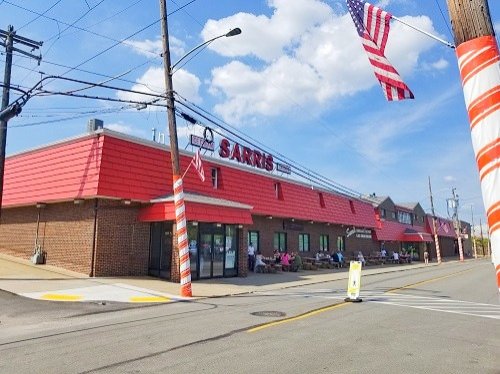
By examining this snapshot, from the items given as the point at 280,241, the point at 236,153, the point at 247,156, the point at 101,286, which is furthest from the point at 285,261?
the point at 101,286

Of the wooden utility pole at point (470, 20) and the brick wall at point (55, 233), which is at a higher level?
the wooden utility pole at point (470, 20)

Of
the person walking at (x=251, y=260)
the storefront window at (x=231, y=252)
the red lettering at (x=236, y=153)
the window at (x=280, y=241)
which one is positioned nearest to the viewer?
the storefront window at (x=231, y=252)

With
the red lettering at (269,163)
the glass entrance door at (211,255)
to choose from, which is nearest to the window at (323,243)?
the red lettering at (269,163)

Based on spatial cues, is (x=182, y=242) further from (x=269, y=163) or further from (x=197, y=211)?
(x=269, y=163)

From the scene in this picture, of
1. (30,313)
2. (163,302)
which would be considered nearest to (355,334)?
(163,302)

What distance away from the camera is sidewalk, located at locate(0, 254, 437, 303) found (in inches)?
548

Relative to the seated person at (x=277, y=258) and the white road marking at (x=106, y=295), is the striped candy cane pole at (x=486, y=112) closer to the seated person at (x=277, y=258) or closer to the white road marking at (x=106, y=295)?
the white road marking at (x=106, y=295)

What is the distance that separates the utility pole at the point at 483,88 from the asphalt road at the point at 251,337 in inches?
125

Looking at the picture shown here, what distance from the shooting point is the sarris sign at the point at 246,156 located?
26.1 meters

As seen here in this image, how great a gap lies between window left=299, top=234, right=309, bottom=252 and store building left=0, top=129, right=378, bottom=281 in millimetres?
8782

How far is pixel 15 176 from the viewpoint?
23.5 metres

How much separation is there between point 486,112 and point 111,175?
16.3 m

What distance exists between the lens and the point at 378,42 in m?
6.92

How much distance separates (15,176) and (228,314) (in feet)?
58.0
